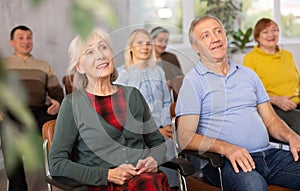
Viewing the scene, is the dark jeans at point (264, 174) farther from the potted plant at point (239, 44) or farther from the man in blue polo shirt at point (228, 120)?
the potted plant at point (239, 44)

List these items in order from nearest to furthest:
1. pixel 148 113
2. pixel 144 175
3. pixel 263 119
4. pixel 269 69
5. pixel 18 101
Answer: pixel 18 101, pixel 144 175, pixel 148 113, pixel 263 119, pixel 269 69

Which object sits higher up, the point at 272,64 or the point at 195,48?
the point at 195,48

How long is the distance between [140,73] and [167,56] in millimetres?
2277

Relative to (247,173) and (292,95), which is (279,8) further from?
(247,173)

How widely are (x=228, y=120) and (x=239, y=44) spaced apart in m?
4.09

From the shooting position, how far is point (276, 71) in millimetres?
4004

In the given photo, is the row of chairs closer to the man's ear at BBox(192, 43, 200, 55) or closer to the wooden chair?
the wooden chair

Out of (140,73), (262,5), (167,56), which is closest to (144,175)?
(140,73)

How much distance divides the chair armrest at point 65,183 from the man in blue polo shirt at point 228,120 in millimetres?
647

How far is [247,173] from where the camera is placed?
2225mm

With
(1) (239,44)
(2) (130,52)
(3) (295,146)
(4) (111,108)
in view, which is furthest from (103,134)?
(1) (239,44)

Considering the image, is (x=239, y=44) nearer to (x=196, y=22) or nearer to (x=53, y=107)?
(x=53, y=107)

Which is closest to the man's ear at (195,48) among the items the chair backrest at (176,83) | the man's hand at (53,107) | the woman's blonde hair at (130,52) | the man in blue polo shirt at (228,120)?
the man in blue polo shirt at (228,120)

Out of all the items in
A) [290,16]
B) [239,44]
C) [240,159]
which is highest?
[290,16]
